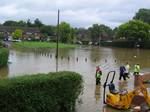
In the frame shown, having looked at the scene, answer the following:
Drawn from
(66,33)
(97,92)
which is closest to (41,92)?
(97,92)

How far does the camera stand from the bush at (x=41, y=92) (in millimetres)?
15109

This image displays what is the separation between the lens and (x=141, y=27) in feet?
400

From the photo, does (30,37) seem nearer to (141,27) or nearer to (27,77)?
(141,27)

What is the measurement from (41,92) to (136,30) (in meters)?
108

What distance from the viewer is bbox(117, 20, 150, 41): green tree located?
122 m

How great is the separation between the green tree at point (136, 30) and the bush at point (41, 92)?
10399 cm

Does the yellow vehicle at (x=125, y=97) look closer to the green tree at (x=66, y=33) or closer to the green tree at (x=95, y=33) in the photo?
the green tree at (x=66, y=33)

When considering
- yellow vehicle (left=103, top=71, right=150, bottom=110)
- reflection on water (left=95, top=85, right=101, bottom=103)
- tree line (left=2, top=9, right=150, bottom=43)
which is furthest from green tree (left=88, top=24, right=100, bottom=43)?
yellow vehicle (left=103, top=71, right=150, bottom=110)

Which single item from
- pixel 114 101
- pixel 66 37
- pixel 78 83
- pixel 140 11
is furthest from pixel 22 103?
pixel 140 11

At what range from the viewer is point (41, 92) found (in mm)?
16781

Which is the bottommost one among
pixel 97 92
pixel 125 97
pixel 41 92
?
pixel 97 92

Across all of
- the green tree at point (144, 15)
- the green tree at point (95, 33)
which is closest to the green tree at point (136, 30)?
the green tree at point (144, 15)

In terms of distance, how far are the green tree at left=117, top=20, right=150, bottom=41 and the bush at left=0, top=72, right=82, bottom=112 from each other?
10399cm

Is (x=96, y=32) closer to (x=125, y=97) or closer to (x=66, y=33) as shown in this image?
(x=66, y=33)
